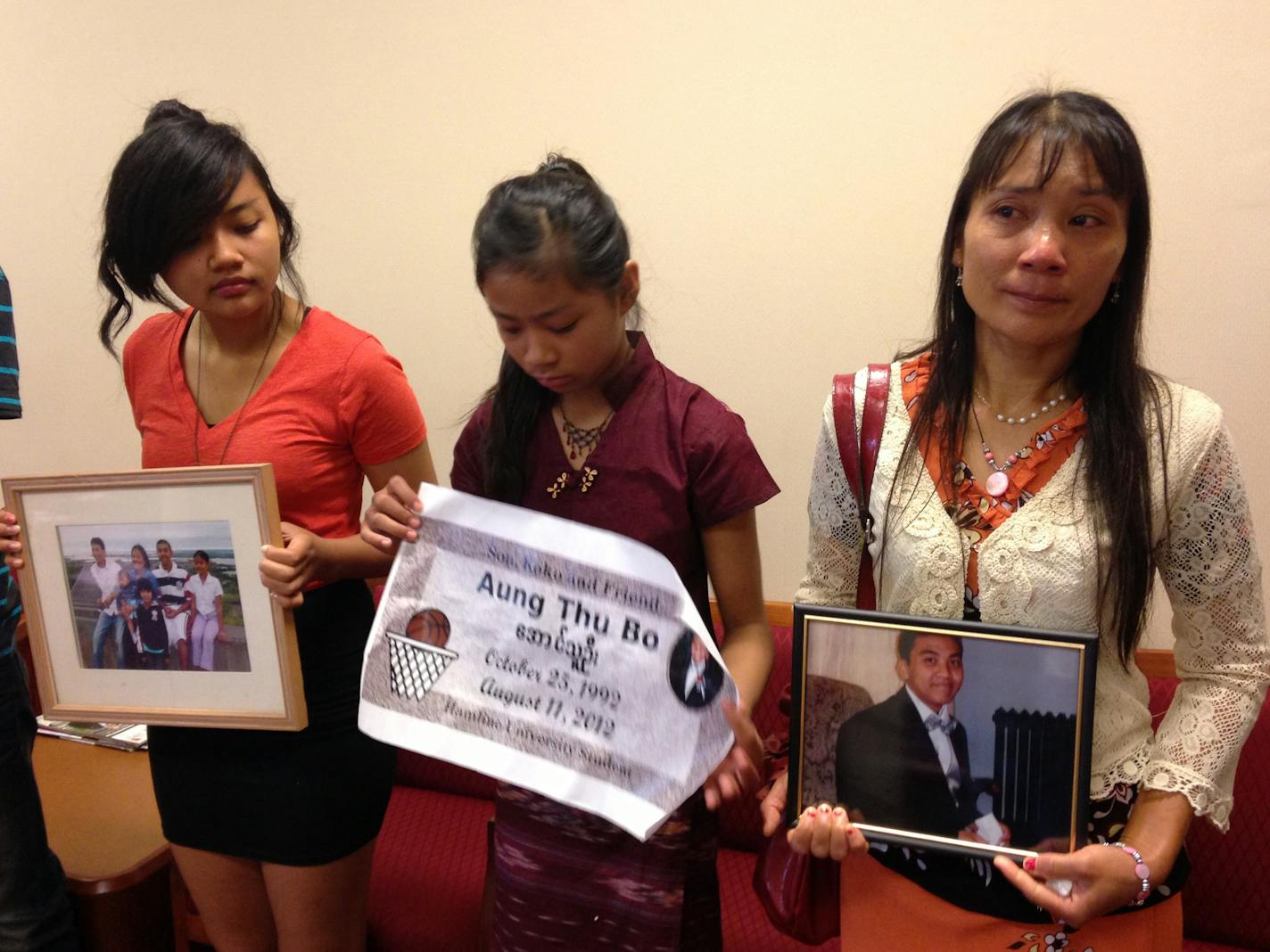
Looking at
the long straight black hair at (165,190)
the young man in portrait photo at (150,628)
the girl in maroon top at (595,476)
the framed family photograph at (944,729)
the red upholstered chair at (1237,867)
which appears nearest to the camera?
→ the framed family photograph at (944,729)

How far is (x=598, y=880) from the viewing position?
3.37 ft

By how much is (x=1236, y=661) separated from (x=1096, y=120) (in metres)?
0.53

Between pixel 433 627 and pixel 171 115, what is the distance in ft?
2.42

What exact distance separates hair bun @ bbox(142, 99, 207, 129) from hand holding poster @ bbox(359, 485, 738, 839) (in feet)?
1.99

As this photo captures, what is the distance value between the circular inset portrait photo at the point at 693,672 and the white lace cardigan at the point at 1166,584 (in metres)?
0.21

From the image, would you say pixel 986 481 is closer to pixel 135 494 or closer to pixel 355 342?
pixel 355 342

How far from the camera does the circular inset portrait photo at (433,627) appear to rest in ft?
3.22

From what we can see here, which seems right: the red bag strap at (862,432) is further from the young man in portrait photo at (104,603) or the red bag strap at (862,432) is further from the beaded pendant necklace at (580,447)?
the young man in portrait photo at (104,603)

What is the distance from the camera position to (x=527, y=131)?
2.09 meters

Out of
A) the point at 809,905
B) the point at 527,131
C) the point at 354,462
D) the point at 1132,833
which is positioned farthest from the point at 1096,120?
the point at 527,131

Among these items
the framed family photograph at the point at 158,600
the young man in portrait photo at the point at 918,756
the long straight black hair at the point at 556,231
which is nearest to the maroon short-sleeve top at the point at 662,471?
the long straight black hair at the point at 556,231

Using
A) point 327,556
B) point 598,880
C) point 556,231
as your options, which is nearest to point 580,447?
point 556,231

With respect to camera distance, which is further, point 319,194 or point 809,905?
point 319,194

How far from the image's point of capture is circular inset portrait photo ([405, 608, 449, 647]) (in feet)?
3.22
